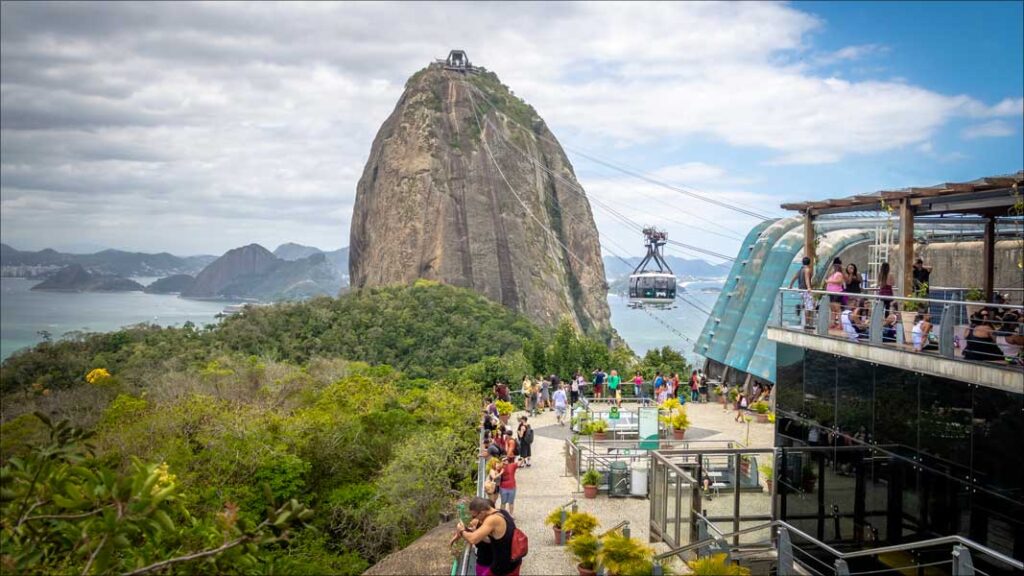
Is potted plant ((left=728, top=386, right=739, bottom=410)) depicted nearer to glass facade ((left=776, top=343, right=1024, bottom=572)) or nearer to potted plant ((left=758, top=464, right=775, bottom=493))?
A: potted plant ((left=758, top=464, right=775, bottom=493))

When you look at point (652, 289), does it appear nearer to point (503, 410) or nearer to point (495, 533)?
point (503, 410)

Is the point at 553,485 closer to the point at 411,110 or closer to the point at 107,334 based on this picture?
the point at 107,334

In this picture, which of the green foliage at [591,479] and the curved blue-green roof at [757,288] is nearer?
the green foliage at [591,479]

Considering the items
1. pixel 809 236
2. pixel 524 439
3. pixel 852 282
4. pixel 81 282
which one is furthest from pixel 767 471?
pixel 81 282

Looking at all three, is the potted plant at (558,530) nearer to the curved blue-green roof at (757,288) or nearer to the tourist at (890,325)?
the tourist at (890,325)

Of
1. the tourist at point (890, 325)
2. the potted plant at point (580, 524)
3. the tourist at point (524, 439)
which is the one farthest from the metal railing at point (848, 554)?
the tourist at point (524, 439)

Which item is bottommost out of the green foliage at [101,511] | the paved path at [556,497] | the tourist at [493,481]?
the paved path at [556,497]
